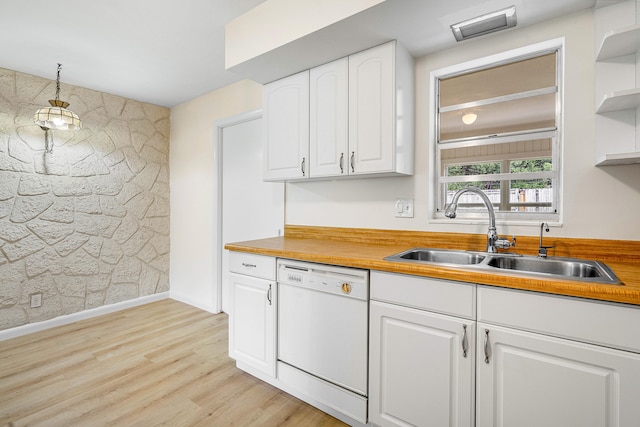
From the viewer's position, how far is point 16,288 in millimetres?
2791

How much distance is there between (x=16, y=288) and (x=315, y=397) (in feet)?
9.88

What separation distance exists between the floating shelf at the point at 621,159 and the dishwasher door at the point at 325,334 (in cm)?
126

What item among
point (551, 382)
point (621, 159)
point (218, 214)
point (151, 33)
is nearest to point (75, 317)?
point (218, 214)

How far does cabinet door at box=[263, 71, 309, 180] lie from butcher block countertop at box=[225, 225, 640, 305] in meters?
0.55

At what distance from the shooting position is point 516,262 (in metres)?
1.57

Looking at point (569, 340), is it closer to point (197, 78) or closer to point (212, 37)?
point (212, 37)

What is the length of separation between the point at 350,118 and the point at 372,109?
16 cm

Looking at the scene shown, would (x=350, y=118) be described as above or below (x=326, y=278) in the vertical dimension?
above

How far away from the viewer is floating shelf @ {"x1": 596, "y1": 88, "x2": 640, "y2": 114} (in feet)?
4.02

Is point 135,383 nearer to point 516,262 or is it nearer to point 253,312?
point 253,312

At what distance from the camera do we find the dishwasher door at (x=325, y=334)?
155cm

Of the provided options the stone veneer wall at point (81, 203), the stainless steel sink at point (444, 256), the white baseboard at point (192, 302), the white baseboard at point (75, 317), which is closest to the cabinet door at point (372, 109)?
the stainless steel sink at point (444, 256)

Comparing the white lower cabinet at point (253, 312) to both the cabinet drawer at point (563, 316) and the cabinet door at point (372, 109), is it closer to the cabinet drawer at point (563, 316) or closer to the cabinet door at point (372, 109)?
the cabinet door at point (372, 109)

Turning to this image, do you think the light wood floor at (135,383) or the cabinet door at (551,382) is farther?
the light wood floor at (135,383)
